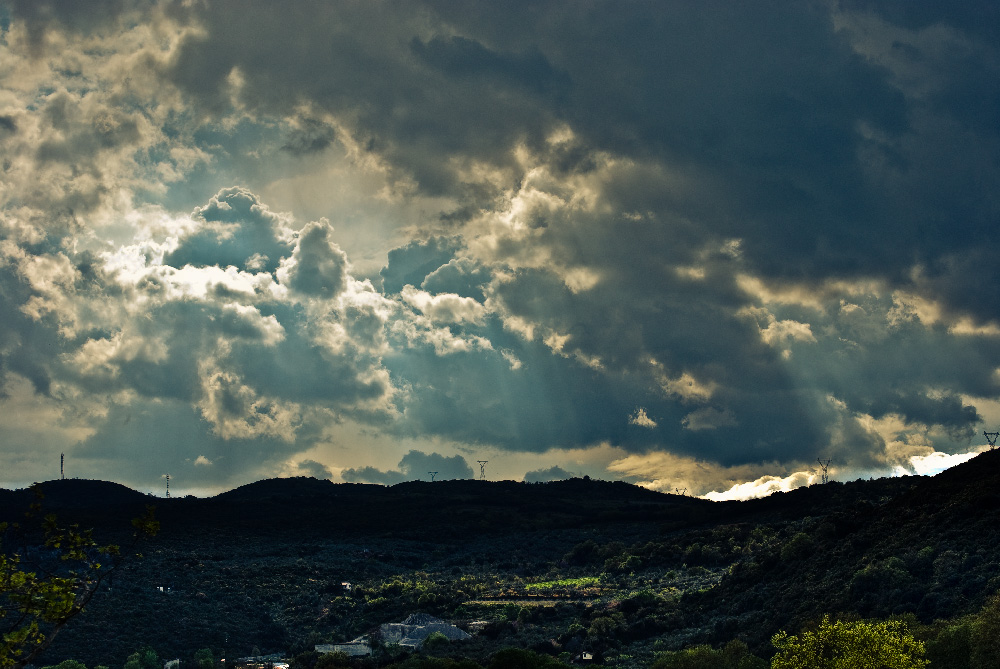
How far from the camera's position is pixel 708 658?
88438 millimetres

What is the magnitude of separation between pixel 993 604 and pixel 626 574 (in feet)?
408

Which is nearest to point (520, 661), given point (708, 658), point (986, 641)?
point (708, 658)

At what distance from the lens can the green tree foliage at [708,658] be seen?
87188 mm

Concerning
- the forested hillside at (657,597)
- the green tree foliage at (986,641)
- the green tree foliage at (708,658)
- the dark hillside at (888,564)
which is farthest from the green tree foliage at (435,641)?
the green tree foliage at (986,641)

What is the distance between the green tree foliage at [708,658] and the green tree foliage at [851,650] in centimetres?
2603

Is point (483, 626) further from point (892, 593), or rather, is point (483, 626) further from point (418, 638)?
point (892, 593)

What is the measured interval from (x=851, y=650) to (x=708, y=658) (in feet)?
111

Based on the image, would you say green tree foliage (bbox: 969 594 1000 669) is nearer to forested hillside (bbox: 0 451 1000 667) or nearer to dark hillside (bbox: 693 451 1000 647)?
forested hillside (bbox: 0 451 1000 667)

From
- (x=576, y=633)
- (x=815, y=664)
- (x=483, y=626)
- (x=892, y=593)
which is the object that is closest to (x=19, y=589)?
(x=815, y=664)

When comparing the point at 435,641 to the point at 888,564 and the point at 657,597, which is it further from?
the point at 888,564

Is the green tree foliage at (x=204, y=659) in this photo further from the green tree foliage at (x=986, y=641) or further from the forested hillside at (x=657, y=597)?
the green tree foliage at (x=986, y=641)

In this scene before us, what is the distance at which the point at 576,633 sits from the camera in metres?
129

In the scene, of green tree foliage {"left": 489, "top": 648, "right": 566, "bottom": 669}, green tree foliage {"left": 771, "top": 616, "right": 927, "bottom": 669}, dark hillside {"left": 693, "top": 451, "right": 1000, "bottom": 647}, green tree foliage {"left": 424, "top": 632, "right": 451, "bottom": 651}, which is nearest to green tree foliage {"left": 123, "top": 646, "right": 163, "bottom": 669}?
green tree foliage {"left": 424, "top": 632, "right": 451, "bottom": 651}

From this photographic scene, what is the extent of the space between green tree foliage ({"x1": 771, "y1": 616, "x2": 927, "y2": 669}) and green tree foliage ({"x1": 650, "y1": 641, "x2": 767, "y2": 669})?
1025 inches
